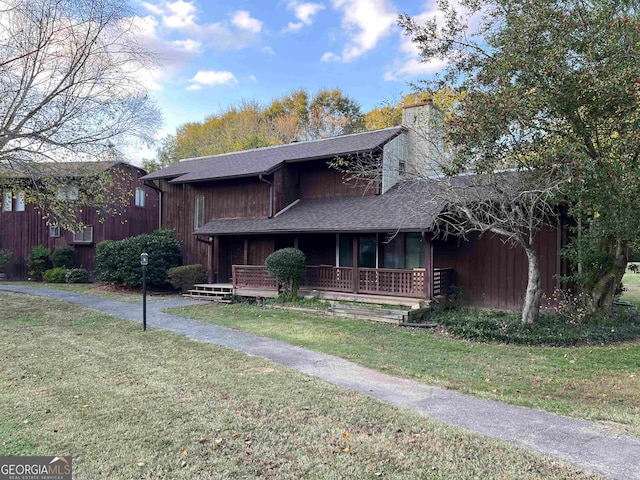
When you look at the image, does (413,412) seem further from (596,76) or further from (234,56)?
(234,56)

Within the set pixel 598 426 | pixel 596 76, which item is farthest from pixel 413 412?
pixel 596 76

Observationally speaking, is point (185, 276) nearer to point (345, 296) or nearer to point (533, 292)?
point (345, 296)

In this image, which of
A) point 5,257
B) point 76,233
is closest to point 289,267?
point 76,233

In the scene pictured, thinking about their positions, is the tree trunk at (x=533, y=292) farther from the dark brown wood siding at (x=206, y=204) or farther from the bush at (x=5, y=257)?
the bush at (x=5, y=257)

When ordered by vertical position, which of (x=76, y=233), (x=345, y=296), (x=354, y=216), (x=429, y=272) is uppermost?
(x=354, y=216)

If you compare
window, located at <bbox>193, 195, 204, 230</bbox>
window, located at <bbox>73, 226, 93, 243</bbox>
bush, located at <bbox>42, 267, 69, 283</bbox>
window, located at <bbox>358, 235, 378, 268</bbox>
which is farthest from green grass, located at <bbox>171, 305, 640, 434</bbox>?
window, located at <bbox>73, 226, 93, 243</bbox>

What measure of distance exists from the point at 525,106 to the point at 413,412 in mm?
6251

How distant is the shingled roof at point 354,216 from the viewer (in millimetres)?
12164

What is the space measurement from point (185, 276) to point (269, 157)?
5965mm

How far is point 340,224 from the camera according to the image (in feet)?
43.5

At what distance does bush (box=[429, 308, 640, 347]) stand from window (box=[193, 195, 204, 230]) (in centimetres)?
1193

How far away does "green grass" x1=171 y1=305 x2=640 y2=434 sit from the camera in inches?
212

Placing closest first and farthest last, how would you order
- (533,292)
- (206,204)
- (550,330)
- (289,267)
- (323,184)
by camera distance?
(550,330), (533,292), (289,267), (323,184), (206,204)

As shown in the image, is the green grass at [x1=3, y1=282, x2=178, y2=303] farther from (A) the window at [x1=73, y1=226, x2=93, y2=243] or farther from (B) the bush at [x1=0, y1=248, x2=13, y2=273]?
(B) the bush at [x1=0, y1=248, x2=13, y2=273]
